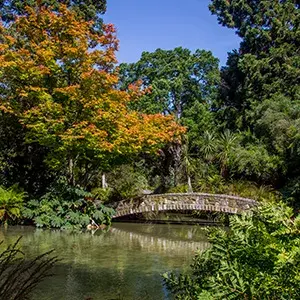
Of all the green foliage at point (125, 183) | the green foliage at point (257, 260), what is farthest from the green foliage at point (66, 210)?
the green foliage at point (257, 260)

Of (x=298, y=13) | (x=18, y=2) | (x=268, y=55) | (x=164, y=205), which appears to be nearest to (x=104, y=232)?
(x=164, y=205)

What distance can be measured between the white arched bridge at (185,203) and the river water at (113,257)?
615mm

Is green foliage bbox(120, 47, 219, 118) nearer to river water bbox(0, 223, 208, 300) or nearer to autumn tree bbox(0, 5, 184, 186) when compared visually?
autumn tree bbox(0, 5, 184, 186)

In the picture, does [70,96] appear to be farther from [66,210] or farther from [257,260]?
[257,260]

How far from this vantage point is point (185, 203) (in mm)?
14430

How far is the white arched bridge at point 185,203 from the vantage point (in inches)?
529

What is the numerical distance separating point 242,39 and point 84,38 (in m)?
15.4

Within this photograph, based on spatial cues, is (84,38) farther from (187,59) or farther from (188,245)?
(187,59)

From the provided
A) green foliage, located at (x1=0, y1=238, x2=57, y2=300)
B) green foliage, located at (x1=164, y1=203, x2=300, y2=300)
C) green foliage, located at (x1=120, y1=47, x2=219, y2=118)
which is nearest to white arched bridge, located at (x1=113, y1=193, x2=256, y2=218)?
green foliage, located at (x1=164, y1=203, x2=300, y2=300)

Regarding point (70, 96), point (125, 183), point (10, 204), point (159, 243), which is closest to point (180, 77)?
point (125, 183)

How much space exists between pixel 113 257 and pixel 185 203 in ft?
19.5

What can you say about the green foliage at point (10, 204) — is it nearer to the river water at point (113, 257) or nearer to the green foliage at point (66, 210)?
the green foliage at point (66, 210)

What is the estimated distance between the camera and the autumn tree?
1416 centimetres

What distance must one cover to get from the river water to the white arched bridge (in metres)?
0.62
